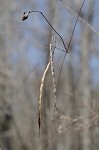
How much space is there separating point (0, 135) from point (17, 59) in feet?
6.64

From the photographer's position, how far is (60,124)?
8.20 feet

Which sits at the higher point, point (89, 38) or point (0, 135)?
point (89, 38)

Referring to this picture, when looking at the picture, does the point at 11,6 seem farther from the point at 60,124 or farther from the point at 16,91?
the point at 60,124

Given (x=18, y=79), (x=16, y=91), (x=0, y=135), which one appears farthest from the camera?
(x=0, y=135)

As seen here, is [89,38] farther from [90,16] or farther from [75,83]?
[75,83]

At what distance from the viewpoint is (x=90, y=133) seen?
10953 mm

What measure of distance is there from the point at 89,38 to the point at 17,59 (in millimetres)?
1966

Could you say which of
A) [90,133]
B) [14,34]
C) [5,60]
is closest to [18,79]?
[5,60]

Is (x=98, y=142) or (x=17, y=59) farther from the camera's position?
(x=17, y=59)

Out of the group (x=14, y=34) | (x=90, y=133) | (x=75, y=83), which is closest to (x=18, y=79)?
(x=14, y=34)

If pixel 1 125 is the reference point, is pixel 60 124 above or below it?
above

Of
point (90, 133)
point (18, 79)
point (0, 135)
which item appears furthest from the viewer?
point (0, 135)

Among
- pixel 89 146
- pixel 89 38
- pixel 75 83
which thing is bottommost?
pixel 89 146

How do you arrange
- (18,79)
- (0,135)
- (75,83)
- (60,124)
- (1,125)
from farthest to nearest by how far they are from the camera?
(75,83) < (1,125) < (0,135) < (18,79) < (60,124)
